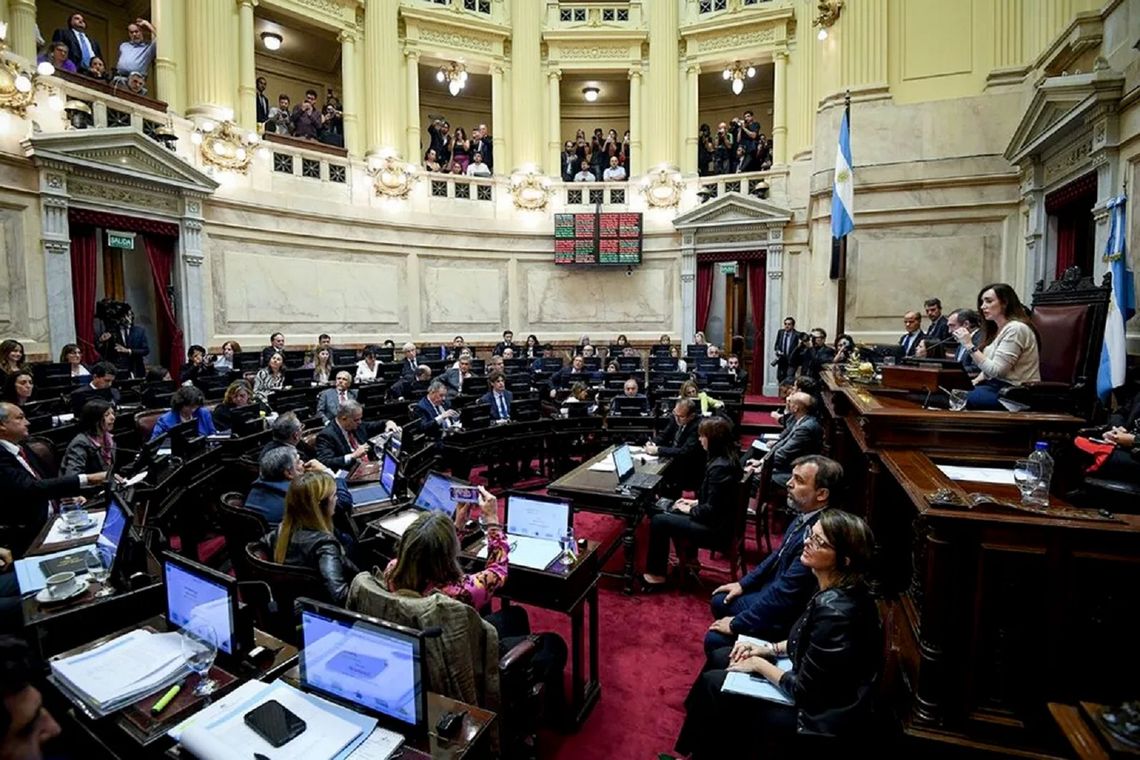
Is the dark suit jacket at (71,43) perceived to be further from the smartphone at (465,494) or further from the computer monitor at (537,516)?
the computer monitor at (537,516)

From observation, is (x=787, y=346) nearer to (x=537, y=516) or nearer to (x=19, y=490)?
(x=537, y=516)

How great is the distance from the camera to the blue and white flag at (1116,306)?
454 centimetres

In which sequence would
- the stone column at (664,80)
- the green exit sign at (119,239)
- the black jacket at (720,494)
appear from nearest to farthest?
the black jacket at (720,494) < the green exit sign at (119,239) < the stone column at (664,80)

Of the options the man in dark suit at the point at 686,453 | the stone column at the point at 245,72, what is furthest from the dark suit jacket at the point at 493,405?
the stone column at the point at 245,72

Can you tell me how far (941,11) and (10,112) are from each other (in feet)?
44.1

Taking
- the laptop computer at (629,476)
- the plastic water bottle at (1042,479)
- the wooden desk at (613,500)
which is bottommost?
the wooden desk at (613,500)

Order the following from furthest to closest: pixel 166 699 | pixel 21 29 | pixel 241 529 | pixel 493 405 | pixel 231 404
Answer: pixel 21 29 → pixel 493 405 → pixel 231 404 → pixel 241 529 → pixel 166 699

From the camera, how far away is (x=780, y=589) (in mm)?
2777

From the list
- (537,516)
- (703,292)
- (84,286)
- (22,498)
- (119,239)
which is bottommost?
(537,516)

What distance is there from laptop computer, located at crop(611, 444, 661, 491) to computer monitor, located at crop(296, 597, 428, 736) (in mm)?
2943

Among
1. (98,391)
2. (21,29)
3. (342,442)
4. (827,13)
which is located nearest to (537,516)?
(342,442)

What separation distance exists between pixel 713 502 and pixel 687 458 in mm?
1142

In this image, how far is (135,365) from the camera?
8930 millimetres

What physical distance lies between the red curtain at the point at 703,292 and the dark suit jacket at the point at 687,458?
28.3 feet
